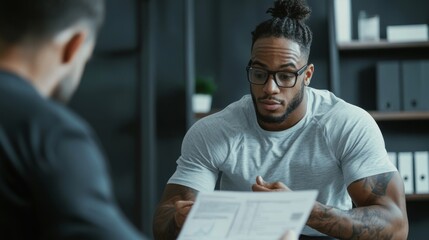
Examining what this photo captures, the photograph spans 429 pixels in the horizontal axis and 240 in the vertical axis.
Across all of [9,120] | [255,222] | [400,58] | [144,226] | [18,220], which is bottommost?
[144,226]

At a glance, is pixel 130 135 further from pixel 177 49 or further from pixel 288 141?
pixel 288 141

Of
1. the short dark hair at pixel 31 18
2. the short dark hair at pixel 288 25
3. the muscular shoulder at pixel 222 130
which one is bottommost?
the muscular shoulder at pixel 222 130

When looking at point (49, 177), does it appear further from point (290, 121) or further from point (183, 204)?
point (290, 121)

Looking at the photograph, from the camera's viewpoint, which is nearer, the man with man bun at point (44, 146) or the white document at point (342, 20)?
the man with man bun at point (44, 146)

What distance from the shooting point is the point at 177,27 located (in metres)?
4.47

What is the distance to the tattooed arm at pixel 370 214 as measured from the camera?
1.98m

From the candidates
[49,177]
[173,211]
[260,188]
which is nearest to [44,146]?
[49,177]

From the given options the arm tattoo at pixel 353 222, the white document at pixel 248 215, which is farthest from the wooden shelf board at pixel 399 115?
the white document at pixel 248 215

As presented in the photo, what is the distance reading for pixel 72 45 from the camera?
966mm

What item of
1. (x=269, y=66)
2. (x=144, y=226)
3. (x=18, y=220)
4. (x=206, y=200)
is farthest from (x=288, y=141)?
(x=144, y=226)

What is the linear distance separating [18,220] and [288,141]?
58.9 inches

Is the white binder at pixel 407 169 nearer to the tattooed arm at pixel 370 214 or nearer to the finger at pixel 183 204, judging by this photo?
the tattooed arm at pixel 370 214

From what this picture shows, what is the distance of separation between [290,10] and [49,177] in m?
1.80

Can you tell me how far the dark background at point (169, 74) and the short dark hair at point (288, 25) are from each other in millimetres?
1650
